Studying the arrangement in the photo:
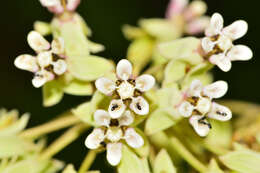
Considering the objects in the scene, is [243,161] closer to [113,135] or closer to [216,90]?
[216,90]

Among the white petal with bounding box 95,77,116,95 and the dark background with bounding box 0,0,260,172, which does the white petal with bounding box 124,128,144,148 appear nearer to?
the white petal with bounding box 95,77,116,95

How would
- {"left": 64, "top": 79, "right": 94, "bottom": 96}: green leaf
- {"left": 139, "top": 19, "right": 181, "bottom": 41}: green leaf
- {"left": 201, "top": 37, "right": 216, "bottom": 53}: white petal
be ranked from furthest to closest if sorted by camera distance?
{"left": 139, "top": 19, "right": 181, "bottom": 41}: green leaf
{"left": 64, "top": 79, "right": 94, "bottom": 96}: green leaf
{"left": 201, "top": 37, "right": 216, "bottom": 53}: white petal

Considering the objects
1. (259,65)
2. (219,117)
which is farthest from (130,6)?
(219,117)

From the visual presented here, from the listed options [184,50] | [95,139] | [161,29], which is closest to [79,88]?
[95,139]

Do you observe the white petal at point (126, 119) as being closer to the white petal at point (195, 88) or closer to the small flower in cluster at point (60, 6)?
the white petal at point (195, 88)

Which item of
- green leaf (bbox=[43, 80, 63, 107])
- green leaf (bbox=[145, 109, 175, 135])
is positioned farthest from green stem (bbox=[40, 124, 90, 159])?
green leaf (bbox=[145, 109, 175, 135])

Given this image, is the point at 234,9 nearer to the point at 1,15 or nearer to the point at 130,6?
the point at 130,6

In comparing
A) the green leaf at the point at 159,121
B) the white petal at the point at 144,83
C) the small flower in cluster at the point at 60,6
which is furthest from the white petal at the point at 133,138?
the small flower in cluster at the point at 60,6
